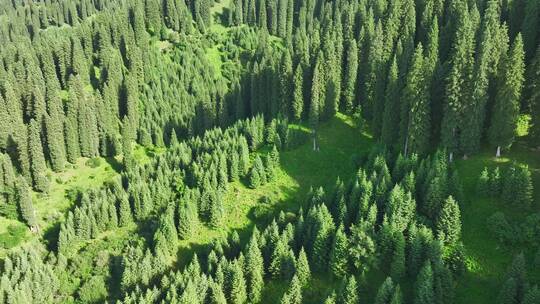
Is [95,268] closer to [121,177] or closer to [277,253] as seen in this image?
Result: [121,177]

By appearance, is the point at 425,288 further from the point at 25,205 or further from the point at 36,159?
the point at 36,159

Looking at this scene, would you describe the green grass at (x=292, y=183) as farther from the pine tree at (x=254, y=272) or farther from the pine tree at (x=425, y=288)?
the pine tree at (x=425, y=288)

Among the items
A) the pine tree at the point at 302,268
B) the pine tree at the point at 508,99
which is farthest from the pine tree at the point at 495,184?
the pine tree at the point at 302,268

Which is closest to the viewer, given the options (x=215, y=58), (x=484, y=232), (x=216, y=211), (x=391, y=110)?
(x=484, y=232)

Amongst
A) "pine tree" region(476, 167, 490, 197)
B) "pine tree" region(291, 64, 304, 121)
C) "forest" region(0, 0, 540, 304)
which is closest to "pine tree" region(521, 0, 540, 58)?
"forest" region(0, 0, 540, 304)

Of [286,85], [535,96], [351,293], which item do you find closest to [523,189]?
[535,96]

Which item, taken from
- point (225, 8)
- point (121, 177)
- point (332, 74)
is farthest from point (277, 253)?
point (225, 8)
